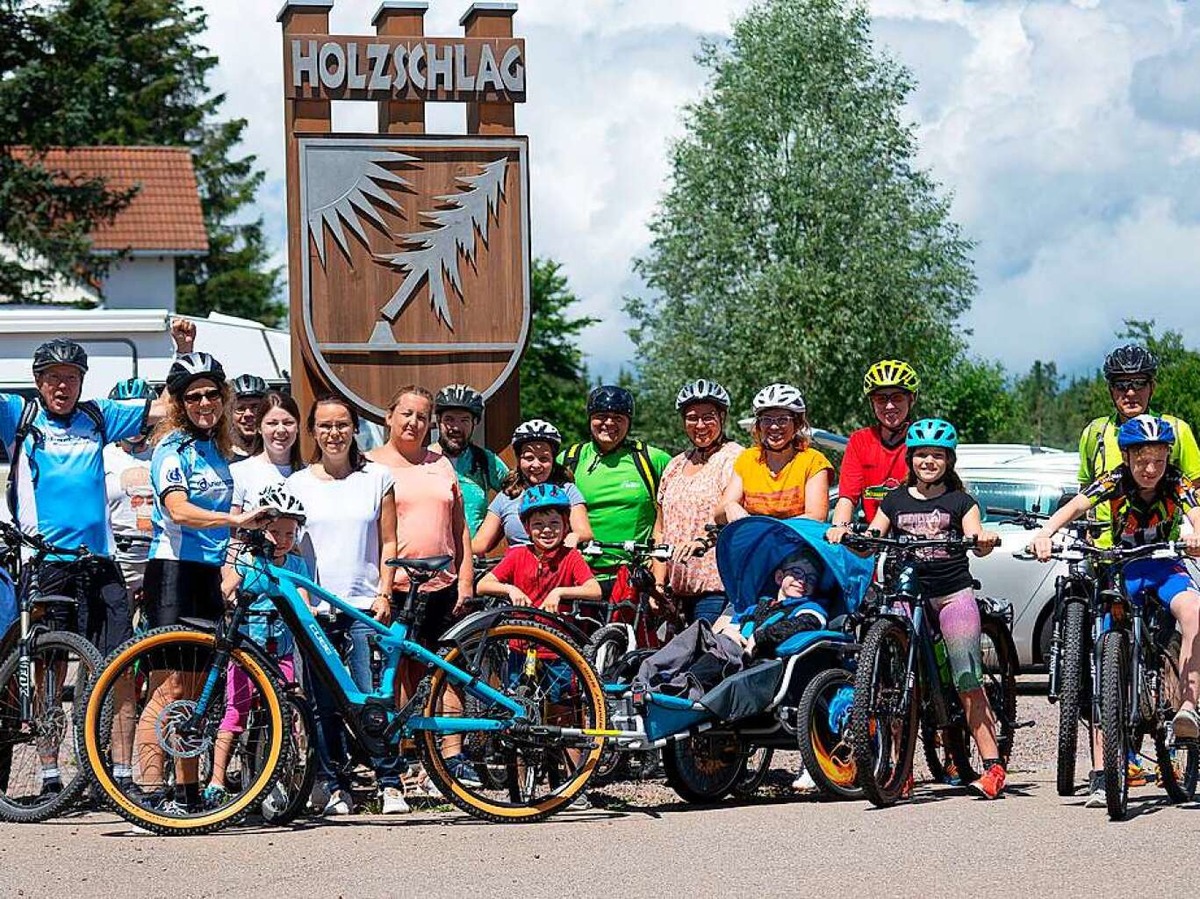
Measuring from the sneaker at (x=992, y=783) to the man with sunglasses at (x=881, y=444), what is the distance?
1379 mm

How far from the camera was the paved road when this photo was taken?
7000 millimetres

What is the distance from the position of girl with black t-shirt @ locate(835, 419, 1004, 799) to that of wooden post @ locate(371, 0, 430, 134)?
16.3ft

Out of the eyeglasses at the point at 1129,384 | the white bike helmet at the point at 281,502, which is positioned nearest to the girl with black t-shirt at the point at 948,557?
the eyeglasses at the point at 1129,384

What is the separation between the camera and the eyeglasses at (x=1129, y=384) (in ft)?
31.6

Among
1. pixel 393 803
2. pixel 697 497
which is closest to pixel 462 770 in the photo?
pixel 393 803

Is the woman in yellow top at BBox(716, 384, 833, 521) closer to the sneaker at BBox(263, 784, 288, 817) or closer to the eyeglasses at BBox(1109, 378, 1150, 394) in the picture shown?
the eyeglasses at BBox(1109, 378, 1150, 394)

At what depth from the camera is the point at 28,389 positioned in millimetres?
16641

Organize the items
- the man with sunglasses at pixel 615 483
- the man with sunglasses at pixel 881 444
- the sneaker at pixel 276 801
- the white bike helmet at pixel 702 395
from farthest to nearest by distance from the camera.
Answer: the man with sunglasses at pixel 615 483
the white bike helmet at pixel 702 395
the man with sunglasses at pixel 881 444
the sneaker at pixel 276 801

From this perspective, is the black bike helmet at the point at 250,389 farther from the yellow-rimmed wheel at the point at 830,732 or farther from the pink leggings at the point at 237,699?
the yellow-rimmed wheel at the point at 830,732

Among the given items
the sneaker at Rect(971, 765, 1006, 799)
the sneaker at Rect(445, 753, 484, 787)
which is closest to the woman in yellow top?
the sneaker at Rect(971, 765, 1006, 799)

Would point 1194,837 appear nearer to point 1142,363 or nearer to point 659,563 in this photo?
point 1142,363

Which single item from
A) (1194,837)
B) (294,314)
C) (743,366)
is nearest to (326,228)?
(294,314)

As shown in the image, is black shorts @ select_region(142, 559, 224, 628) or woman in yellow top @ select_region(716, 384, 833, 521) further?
woman in yellow top @ select_region(716, 384, 833, 521)

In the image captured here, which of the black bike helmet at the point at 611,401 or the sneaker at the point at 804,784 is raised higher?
the black bike helmet at the point at 611,401
